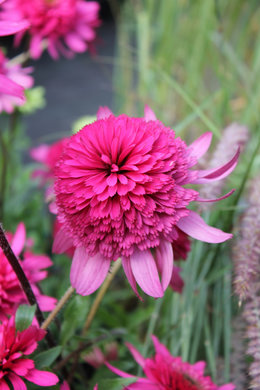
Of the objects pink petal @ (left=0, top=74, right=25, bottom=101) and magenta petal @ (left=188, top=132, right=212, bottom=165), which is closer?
pink petal @ (left=0, top=74, right=25, bottom=101)

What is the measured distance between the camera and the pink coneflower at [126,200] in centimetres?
29

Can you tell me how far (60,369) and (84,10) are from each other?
563 mm

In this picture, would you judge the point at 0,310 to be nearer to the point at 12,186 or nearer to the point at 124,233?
the point at 124,233

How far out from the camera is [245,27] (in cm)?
101

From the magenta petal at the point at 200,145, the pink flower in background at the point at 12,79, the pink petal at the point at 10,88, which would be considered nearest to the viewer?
the pink petal at the point at 10,88

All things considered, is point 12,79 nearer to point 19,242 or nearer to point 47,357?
point 19,242

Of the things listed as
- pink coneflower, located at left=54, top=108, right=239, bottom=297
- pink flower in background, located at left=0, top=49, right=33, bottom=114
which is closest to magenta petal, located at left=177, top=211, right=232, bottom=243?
pink coneflower, located at left=54, top=108, right=239, bottom=297

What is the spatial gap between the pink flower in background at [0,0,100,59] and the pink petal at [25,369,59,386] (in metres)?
0.46

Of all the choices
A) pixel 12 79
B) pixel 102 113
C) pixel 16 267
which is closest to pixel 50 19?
pixel 12 79

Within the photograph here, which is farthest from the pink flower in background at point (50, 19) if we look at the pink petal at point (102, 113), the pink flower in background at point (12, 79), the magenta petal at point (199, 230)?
the magenta petal at point (199, 230)

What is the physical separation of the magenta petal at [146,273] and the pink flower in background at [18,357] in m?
0.08

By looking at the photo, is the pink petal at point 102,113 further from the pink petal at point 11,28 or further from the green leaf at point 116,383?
the green leaf at point 116,383

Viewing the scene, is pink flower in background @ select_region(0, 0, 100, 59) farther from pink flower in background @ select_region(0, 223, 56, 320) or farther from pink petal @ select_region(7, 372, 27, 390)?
pink petal @ select_region(7, 372, 27, 390)

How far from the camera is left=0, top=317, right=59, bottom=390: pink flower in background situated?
11.3 inches
